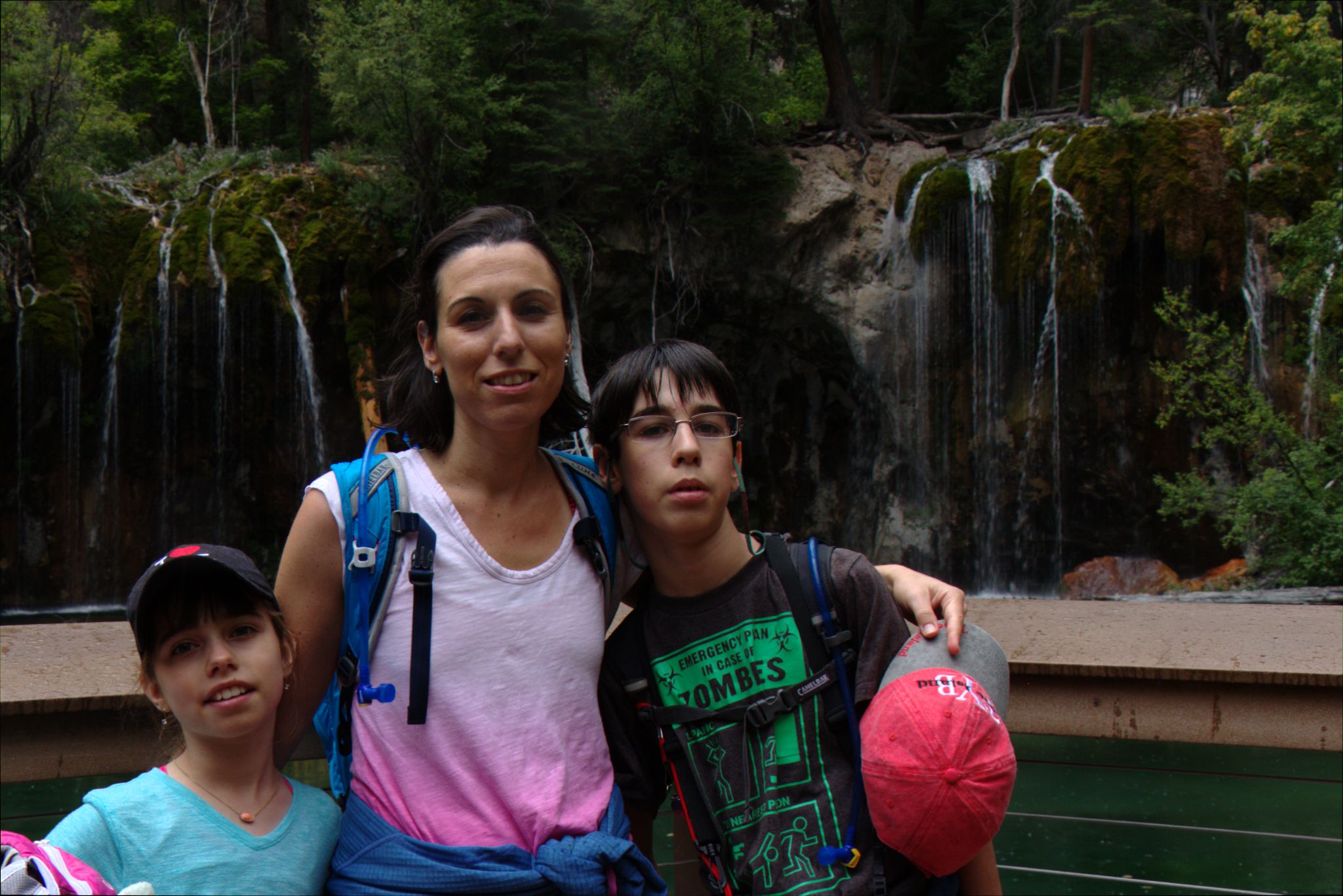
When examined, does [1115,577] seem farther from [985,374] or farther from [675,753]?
[675,753]

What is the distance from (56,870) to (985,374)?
15.6 m

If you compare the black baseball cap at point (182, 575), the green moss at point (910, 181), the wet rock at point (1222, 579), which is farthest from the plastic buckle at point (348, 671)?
the green moss at point (910, 181)

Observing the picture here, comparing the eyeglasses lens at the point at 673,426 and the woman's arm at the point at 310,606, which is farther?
the eyeglasses lens at the point at 673,426

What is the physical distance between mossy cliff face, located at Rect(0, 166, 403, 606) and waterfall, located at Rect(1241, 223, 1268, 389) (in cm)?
1110

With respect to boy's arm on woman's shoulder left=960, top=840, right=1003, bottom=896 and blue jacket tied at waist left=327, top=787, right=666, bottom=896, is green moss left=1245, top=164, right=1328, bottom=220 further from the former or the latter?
blue jacket tied at waist left=327, top=787, right=666, bottom=896

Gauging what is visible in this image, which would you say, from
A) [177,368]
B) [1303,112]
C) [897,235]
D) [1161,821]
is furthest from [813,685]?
[897,235]

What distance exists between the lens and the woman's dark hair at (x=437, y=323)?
1.83m

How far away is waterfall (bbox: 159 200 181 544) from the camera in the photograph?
586 inches

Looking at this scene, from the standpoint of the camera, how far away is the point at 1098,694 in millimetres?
2682

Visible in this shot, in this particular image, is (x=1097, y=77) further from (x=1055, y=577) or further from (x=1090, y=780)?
(x=1090, y=780)

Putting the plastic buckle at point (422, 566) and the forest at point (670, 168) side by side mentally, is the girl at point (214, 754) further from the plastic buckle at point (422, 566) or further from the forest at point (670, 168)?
the forest at point (670, 168)

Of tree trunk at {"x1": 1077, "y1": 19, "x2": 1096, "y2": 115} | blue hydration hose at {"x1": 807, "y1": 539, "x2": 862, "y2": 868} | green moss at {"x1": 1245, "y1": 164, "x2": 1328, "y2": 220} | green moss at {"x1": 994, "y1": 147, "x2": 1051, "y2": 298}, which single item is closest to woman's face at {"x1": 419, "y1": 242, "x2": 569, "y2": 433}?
blue hydration hose at {"x1": 807, "y1": 539, "x2": 862, "y2": 868}

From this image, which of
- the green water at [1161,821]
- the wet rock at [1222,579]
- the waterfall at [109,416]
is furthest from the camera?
the waterfall at [109,416]

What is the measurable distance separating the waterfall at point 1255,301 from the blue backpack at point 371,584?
14.6 metres
